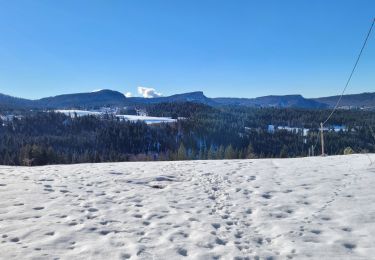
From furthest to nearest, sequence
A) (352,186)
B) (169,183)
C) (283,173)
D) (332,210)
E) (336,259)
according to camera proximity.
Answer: (283,173) → (169,183) → (352,186) → (332,210) → (336,259)

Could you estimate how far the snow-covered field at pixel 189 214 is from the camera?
8023 mm

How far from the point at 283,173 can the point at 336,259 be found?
917cm

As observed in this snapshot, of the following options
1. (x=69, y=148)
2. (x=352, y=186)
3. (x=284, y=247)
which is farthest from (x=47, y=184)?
(x=69, y=148)

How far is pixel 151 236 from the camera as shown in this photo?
8789 millimetres

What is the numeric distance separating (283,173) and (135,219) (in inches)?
351

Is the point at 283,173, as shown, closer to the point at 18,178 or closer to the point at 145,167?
the point at 145,167

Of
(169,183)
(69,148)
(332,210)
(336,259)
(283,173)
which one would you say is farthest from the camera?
(69,148)

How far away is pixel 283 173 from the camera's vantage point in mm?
16734

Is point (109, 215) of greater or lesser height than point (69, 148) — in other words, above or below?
above

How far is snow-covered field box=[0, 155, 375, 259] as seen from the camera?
8023mm

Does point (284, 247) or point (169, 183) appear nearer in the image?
point (284, 247)

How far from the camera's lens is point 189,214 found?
10.7m

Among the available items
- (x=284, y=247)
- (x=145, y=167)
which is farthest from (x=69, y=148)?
(x=284, y=247)

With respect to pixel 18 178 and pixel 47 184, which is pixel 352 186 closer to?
pixel 47 184
